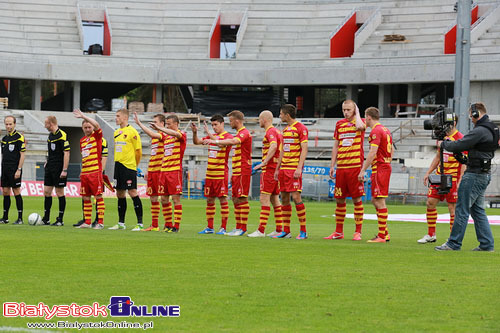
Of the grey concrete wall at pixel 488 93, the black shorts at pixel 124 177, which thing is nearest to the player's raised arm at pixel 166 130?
the black shorts at pixel 124 177

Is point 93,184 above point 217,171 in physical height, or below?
below

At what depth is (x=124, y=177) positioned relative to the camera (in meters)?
16.0

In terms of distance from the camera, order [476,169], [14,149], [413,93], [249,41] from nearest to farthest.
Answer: [476,169] → [14,149] → [413,93] → [249,41]

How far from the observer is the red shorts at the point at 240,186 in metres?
15.0

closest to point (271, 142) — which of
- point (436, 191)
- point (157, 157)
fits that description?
point (157, 157)

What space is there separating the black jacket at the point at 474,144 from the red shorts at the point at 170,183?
5.32 metres

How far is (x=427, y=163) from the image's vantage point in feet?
130

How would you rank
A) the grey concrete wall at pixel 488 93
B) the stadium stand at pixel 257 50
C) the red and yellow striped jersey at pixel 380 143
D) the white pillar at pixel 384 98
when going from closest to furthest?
the red and yellow striped jersey at pixel 380 143 → the grey concrete wall at pixel 488 93 → the stadium stand at pixel 257 50 → the white pillar at pixel 384 98

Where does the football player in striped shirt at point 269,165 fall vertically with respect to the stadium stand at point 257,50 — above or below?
below

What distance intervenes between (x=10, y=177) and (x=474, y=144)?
33.8 ft

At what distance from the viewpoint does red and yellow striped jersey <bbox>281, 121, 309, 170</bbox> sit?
14.3 m

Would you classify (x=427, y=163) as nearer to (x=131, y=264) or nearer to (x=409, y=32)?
(x=409, y=32)

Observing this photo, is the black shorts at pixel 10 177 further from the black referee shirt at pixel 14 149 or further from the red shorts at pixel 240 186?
the red shorts at pixel 240 186

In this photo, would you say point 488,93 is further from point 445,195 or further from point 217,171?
point 217,171
